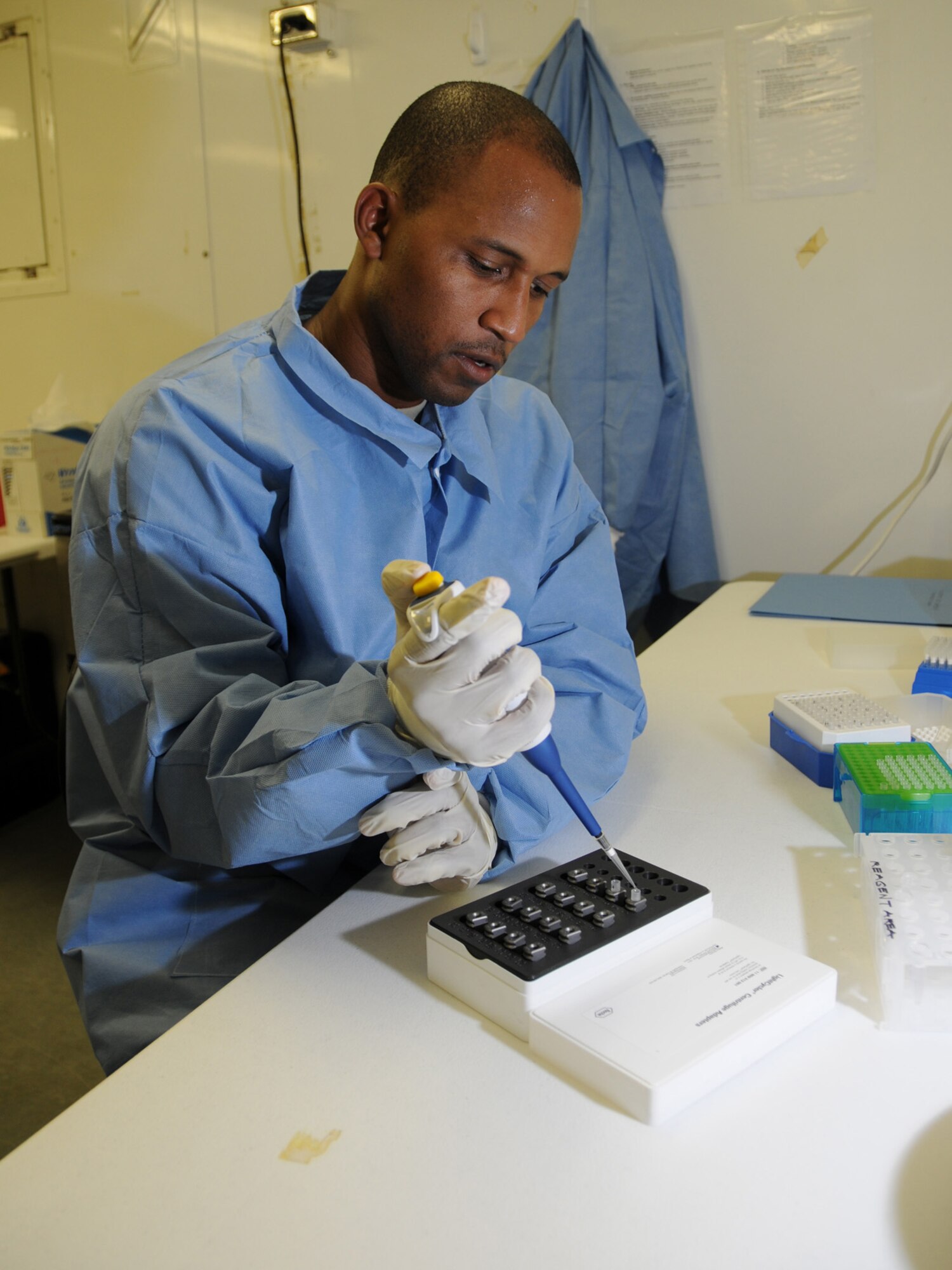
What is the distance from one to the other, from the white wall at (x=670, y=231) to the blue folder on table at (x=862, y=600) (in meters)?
0.38

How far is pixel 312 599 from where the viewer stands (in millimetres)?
911

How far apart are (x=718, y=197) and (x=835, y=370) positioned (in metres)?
0.43

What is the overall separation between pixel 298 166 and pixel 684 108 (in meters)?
0.94

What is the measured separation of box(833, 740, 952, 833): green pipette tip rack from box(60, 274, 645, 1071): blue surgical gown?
21 cm

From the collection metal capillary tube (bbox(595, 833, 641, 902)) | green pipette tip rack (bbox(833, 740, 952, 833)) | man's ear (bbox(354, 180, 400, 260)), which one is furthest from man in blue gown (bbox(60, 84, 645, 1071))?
green pipette tip rack (bbox(833, 740, 952, 833))

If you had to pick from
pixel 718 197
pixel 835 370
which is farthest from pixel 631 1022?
pixel 718 197

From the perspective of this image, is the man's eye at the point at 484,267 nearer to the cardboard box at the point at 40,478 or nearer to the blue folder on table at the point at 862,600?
the blue folder on table at the point at 862,600

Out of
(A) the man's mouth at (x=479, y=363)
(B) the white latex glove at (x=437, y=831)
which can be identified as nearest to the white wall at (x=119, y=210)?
(A) the man's mouth at (x=479, y=363)

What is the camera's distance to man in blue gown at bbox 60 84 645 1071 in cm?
74

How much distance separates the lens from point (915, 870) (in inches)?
28.5

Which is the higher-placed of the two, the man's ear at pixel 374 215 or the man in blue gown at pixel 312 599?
the man's ear at pixel 374 215

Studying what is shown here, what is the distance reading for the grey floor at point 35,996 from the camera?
1578 millimetres

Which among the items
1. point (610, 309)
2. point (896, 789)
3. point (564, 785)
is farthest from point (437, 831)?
point (610, 309)

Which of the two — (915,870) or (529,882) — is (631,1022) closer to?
(529,882)
